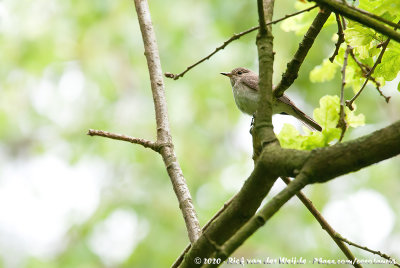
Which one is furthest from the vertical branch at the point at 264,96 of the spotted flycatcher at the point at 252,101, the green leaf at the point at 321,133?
the spotted flycatcher at the point at 252,101

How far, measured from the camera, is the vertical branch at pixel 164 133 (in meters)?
2.23

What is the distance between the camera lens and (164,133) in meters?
2.45

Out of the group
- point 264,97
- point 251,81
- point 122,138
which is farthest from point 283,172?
point 251,81

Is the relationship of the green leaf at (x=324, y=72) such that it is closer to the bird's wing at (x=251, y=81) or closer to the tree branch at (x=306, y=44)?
the tree branch at (x=306, y=44)

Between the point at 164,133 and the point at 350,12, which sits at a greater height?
the point at 350,12

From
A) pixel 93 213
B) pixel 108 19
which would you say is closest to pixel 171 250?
pixel 93 213

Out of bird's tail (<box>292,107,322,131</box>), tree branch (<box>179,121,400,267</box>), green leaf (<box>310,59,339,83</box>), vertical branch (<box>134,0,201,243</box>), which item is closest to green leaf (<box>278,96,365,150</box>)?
tree branch (<box>179,121,400,267</box>)

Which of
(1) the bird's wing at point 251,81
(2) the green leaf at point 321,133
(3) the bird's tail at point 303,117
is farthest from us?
(1) the bird's wing at point 251,81

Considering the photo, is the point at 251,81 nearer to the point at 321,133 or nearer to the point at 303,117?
the point at 303,117

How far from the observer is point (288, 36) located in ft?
22.5

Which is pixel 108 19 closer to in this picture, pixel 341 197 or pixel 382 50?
pixel 341 197

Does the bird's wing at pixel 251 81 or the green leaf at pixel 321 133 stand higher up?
the green leaf at pixel 321 133

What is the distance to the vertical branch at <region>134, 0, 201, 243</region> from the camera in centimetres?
223

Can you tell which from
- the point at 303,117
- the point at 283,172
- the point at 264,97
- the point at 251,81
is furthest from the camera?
the point at 251,81
